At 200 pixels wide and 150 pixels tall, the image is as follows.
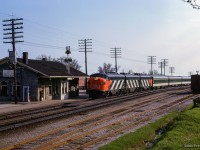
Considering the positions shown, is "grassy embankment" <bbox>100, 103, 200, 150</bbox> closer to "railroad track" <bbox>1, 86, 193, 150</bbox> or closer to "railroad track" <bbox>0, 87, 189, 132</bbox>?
"railroad track" <bbox>1, 86, 193, 150</bbox>

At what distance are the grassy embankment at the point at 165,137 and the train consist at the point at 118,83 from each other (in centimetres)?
→ 2290

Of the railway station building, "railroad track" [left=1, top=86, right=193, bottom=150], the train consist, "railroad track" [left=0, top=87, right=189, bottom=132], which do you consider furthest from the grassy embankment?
the railway station building

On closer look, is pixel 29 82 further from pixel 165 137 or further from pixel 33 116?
pixel 165 137

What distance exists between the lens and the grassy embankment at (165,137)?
38.2 ft

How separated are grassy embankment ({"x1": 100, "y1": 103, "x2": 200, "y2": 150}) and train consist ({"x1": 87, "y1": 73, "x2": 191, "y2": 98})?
22904mm

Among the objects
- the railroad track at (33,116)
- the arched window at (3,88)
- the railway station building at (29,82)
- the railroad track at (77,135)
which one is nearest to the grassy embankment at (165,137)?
the railroad track at (77,135)

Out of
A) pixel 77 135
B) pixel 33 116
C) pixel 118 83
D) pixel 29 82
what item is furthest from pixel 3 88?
pixel 77 135

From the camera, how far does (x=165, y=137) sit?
1295 centimetres

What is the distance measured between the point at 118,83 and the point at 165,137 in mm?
33887

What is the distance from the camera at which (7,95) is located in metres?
41.5

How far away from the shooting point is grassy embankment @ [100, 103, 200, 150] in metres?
11.6

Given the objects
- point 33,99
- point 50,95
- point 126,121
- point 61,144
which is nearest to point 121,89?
point 50,95

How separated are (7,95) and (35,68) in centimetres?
482

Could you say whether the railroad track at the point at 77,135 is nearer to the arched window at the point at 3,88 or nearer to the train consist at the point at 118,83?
the train consist at the point at 118,83
